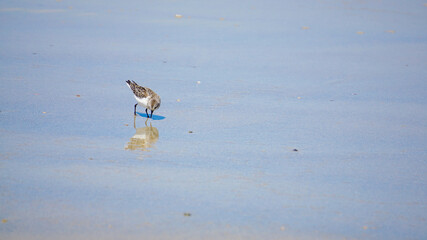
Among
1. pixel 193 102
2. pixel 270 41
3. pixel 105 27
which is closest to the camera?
pixel 193 102

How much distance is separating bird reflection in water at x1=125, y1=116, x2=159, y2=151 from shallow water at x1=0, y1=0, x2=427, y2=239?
4cm

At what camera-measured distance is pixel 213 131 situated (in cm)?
828

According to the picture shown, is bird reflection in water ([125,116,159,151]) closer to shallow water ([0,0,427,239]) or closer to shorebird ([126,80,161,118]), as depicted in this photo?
shallow water ([0,0,427,239])

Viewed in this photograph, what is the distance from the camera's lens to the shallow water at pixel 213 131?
5.59 metres

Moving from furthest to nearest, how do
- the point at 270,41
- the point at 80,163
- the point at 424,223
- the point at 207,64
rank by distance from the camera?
the point at 270,41 < the point at 207,64 < the point at 80,163 < the point at 424,223

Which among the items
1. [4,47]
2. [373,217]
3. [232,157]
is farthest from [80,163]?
[4,47]

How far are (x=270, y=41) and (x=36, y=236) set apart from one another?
1048 centimetres

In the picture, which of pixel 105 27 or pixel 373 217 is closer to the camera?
pixel 373 217

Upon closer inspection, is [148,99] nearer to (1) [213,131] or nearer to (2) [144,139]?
(2) [144,139]

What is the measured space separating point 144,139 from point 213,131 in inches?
39.3

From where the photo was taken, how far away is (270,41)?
14.7 meters

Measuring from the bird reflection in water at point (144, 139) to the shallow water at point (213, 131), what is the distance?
4 cm

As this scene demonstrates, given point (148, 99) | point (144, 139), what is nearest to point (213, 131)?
point (144, 139)

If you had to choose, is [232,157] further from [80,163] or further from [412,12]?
[412,12]
